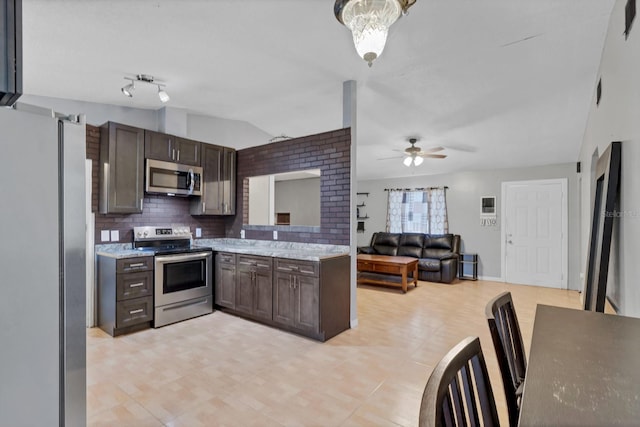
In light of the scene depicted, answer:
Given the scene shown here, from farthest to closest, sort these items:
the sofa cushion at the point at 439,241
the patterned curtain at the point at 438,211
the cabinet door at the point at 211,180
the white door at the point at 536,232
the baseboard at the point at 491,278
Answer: the patterned curtain at the point at 438,211 → the sofa cushion at the point at 439,241 → the baseboard at the point at 491,278 → the white door at the point at 536,232 → the cabinet door at the point at 211,180

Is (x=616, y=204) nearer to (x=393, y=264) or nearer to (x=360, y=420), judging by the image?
(x=360, y=420)

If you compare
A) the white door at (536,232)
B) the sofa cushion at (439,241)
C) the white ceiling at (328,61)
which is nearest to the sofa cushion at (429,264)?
the sofa cushion at (439,241)

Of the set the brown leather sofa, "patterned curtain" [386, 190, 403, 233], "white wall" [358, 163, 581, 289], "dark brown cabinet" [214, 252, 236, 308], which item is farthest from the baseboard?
"dark brown cabinet" [214, 252, 236, 308]

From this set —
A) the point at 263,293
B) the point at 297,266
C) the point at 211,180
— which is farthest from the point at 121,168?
the point at 297,266

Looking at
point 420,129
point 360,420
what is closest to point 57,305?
point 360,420

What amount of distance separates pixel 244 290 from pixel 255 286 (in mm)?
210

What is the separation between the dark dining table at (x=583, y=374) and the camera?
648 mm

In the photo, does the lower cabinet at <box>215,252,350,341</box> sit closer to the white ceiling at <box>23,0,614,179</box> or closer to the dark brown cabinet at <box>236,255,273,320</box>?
the dark brown cabinet at <box>236,255,273,320</box>

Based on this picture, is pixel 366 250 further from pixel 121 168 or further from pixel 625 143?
pixel 625 143

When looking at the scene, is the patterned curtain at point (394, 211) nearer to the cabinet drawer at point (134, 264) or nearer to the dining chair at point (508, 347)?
the cabinet drawer at point (134, 264)

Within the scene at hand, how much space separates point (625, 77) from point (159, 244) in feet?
15.3

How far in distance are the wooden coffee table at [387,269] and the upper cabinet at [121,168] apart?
3865mm

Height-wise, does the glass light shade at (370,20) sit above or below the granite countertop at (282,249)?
above

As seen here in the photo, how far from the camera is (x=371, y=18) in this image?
62.4 inches
